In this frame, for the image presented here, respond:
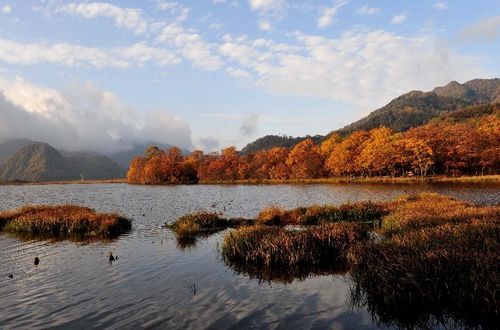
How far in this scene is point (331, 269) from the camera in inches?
841

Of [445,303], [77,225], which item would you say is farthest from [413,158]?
[445,303]

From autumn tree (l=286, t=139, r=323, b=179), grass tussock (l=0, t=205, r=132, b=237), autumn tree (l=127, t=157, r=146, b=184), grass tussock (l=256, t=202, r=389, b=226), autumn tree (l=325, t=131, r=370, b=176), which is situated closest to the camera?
grass tussock (l=0, t=205, r=132, b=237)

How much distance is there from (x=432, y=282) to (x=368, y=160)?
109413mm

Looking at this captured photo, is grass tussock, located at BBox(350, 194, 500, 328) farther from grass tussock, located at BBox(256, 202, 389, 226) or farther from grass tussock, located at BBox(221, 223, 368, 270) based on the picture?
grass tussock, located at BBox(256, 202, 389, 226)

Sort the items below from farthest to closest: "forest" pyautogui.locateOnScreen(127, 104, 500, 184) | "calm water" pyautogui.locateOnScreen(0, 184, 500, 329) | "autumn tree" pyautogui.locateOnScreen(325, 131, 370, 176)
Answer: "autumn tree" pyautogui.locateOnScreen(325, 131, 370, 176), "forest" pyautogui.locateOnScreen(127, 104, 500, 184), "calm water" pyautogui.locateOnScreen(0, 184, 500, 329)

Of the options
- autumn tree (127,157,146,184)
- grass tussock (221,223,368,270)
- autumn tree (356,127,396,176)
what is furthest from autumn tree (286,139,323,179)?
grass tussock (221,223,368,270)

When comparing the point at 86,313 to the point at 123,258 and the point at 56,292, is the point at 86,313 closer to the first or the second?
the point at 56,292

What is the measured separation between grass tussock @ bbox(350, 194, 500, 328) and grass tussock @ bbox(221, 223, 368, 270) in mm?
3911

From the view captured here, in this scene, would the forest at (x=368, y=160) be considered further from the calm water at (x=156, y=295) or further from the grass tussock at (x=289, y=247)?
the calm water at (x=156, y=295)

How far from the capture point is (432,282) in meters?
15.0

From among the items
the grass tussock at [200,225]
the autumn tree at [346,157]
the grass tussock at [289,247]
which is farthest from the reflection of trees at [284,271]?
the autumn tree at [346,157]

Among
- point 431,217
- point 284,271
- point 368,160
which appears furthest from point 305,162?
point 284,271

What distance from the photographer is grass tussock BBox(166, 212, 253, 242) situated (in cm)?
3481

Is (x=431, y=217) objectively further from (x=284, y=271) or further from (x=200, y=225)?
(x=200, y=225)
